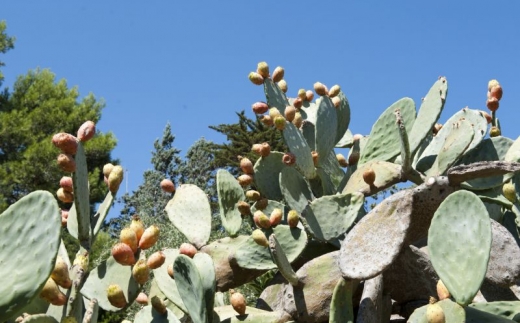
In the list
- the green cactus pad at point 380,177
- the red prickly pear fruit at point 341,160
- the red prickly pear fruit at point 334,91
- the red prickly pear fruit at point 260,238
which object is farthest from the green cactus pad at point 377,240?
the red prickly pear fruit at point 341,160

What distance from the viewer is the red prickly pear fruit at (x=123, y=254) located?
4.74 ft

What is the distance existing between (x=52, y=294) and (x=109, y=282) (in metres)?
0.18

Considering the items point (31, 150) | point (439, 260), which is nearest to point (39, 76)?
point (31, 150)

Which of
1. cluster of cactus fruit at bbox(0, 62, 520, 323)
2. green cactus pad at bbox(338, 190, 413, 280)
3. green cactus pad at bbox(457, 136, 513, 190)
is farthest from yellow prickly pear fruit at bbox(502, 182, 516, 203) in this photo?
green cactus pad at bbox(338, 190, 413, 280)

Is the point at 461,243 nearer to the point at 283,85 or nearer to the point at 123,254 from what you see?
the point at 123,254

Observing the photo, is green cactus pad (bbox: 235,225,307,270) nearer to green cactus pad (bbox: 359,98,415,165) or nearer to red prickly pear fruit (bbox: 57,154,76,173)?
green cactus pad (bbox: 359,98,415,165)

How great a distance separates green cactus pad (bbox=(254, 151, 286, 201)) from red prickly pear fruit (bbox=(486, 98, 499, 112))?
0.66 meters

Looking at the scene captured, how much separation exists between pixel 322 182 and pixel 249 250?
40cm

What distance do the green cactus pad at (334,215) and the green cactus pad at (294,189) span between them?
0.10m

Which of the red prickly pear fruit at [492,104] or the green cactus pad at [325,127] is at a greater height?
the green cactus pad at [325,127]

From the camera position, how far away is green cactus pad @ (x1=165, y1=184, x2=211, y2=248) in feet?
6.81

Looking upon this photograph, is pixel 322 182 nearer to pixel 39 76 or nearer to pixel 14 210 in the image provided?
pixel 14 210

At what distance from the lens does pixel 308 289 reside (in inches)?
65.6

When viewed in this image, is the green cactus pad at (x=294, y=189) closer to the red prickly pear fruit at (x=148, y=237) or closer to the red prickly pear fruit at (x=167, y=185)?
the red prickly pear fruit at (x=167, y=185)
